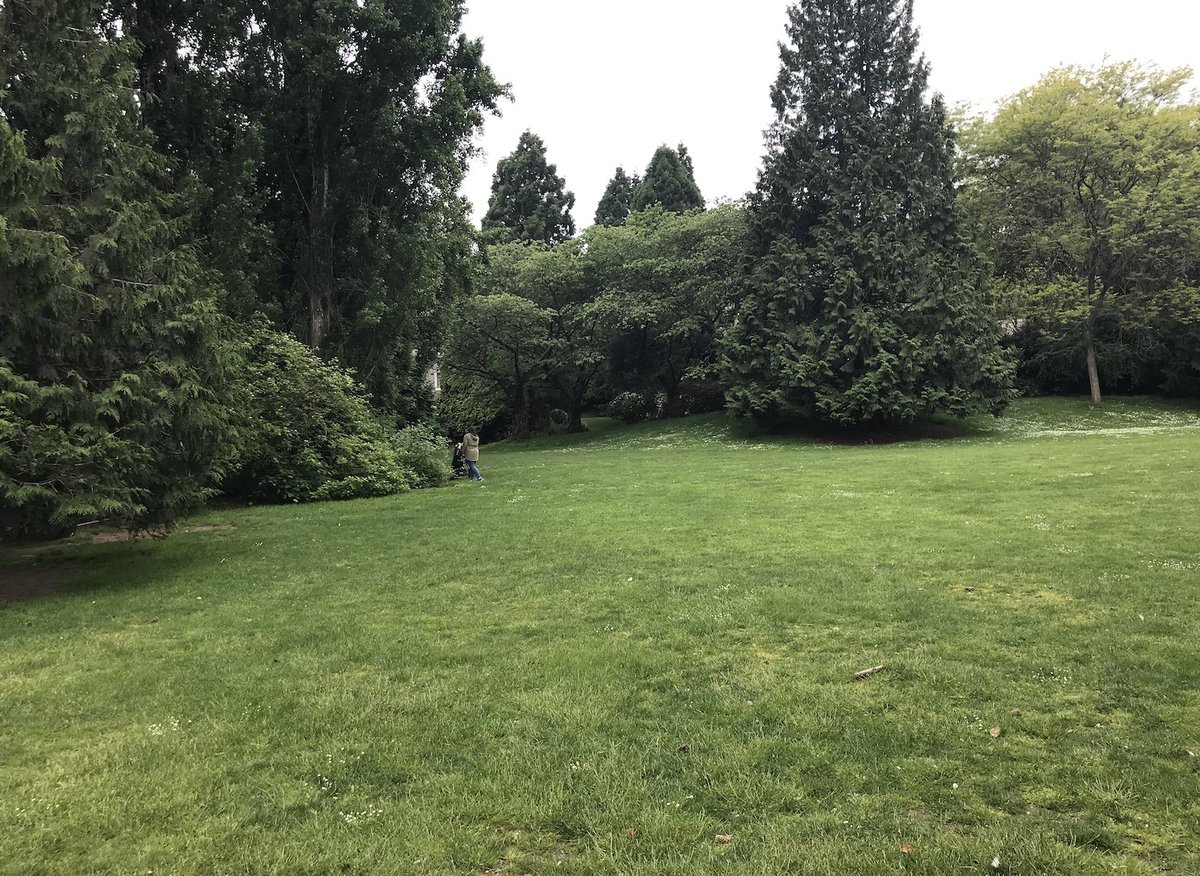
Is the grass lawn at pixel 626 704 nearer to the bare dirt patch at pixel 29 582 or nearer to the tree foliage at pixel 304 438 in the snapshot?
the bare dirt patch at pixel 29 582

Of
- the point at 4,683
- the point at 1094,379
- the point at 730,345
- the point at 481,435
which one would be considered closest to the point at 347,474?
the point at 4,683

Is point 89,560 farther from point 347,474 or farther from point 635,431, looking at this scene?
point 635,431

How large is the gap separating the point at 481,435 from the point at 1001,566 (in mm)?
39266

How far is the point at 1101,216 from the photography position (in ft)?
104

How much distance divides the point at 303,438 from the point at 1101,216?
34677 mm

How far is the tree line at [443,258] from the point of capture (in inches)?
319

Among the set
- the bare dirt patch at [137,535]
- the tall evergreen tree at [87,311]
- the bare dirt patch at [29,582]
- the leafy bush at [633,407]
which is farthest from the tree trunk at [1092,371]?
the bare dirt patch at [29,582]

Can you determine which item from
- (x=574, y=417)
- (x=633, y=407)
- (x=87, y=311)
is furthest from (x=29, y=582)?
(x=633, y=407)

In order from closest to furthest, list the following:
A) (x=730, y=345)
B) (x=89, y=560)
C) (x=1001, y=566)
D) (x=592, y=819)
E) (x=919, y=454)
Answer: (x=592, y=819), (x=1001, y=566), (x=89, y=560), (x=919, y=454), (x=730, y=345)

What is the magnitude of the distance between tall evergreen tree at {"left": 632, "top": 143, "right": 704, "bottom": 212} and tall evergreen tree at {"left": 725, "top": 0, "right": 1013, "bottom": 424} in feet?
49.9

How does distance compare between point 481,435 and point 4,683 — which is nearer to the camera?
point 4,683

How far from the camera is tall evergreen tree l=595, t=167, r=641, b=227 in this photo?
56.1m

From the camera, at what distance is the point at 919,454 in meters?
20.7

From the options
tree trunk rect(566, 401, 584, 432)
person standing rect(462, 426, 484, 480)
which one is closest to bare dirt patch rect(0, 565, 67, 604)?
person standing rect(462, 426, 484, 480)
